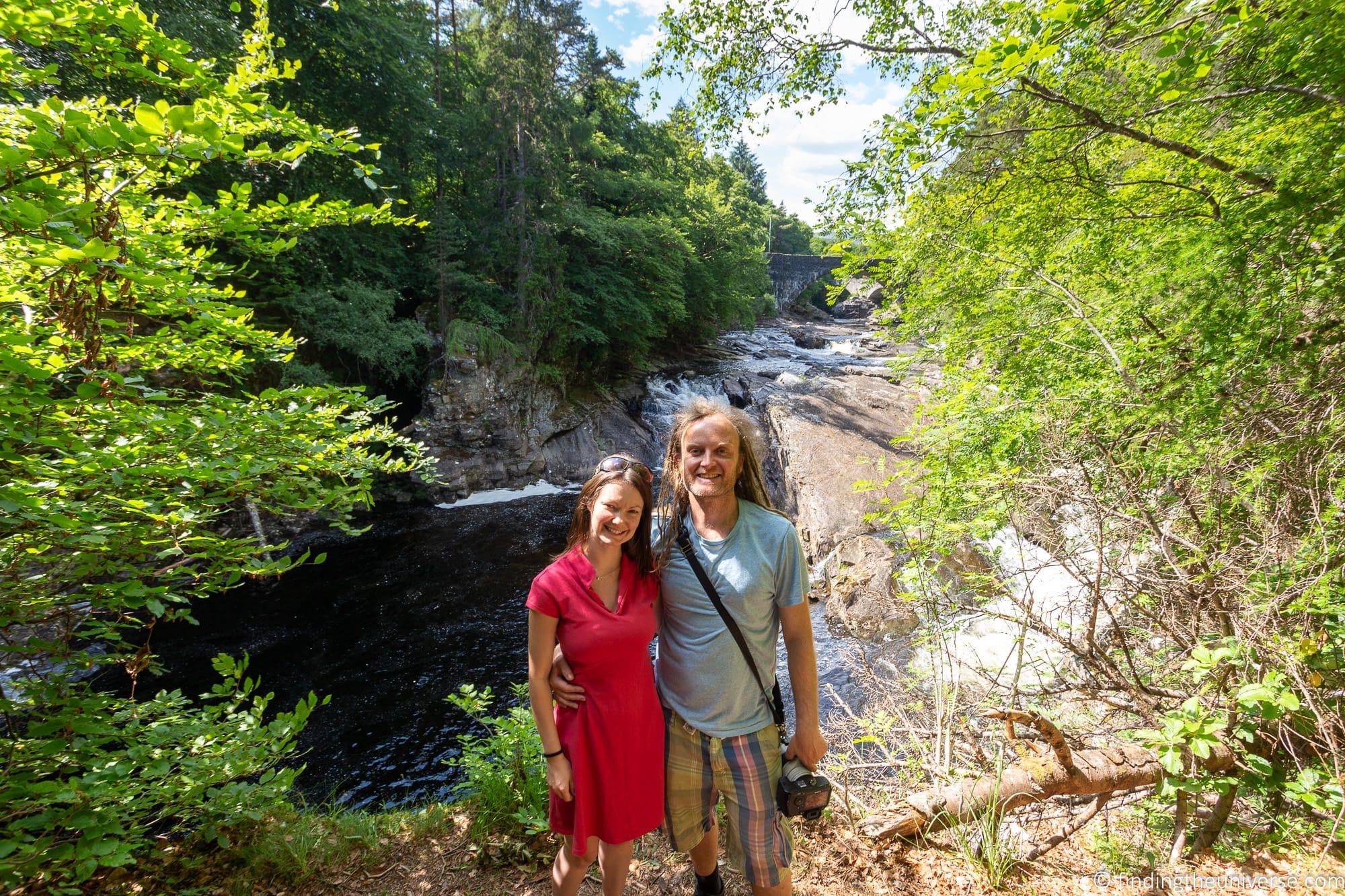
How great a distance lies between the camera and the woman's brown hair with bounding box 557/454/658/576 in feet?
6.45

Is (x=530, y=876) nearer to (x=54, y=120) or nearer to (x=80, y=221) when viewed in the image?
(x=80, y=221)

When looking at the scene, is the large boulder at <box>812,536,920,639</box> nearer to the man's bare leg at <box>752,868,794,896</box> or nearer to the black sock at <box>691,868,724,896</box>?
the black sock at <box>691,868,724,896</box>

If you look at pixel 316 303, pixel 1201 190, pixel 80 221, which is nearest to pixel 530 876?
pixel 80 221

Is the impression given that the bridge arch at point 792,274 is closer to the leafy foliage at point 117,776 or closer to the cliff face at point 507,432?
the cliff face at point 507,432

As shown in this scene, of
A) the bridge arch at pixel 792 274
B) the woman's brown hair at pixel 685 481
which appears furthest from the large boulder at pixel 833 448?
the bridge arch at pixel 792 274

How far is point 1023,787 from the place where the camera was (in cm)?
268

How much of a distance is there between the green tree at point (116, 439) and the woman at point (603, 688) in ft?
4.56

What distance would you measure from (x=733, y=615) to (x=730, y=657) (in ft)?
0.48

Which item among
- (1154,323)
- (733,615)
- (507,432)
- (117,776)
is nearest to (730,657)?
(733,615)

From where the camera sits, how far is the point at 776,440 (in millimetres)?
12289

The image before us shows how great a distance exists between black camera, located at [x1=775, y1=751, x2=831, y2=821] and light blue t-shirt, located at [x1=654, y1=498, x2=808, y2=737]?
187mm

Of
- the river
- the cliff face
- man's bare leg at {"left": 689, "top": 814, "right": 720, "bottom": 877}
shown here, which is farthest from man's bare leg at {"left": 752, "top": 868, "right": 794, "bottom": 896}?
the cliff face

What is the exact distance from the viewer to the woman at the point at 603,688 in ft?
6.00

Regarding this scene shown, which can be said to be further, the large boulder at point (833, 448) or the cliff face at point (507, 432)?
the cliff face at point (507, 432)
